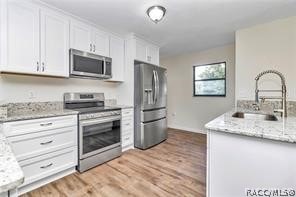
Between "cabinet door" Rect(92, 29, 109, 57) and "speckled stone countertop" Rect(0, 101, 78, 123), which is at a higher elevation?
"cabinet door" Rect(92, 29, 109, 57)

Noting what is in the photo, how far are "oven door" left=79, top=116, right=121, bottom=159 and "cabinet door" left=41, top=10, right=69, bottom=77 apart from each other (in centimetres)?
88

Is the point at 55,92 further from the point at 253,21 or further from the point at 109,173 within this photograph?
the point at 253,21

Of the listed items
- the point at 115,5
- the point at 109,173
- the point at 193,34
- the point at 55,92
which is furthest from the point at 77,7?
the point at 109,173

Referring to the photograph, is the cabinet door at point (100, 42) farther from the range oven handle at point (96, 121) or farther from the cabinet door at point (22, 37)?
the range oven handle at point (96, 121)

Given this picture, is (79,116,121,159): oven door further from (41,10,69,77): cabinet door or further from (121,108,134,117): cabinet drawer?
(41,10,69,77): cabinet door

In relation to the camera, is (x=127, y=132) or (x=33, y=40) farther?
(x=127, y=132)

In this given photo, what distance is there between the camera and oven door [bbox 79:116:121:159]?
233 cm

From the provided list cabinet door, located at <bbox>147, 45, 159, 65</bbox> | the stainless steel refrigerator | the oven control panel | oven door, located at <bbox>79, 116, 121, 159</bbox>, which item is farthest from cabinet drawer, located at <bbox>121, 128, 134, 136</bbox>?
cabinet door, located at <bbox>147, 45, 159, 65</bbox>

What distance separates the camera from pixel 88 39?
2.72 meters

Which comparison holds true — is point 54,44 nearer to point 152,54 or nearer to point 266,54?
point 152,54

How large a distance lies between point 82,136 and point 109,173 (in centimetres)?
67

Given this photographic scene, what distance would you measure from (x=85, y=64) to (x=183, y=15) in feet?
5.78

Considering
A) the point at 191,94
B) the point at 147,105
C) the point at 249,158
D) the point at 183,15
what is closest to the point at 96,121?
the point at 147,105

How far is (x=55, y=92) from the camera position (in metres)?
2.58
